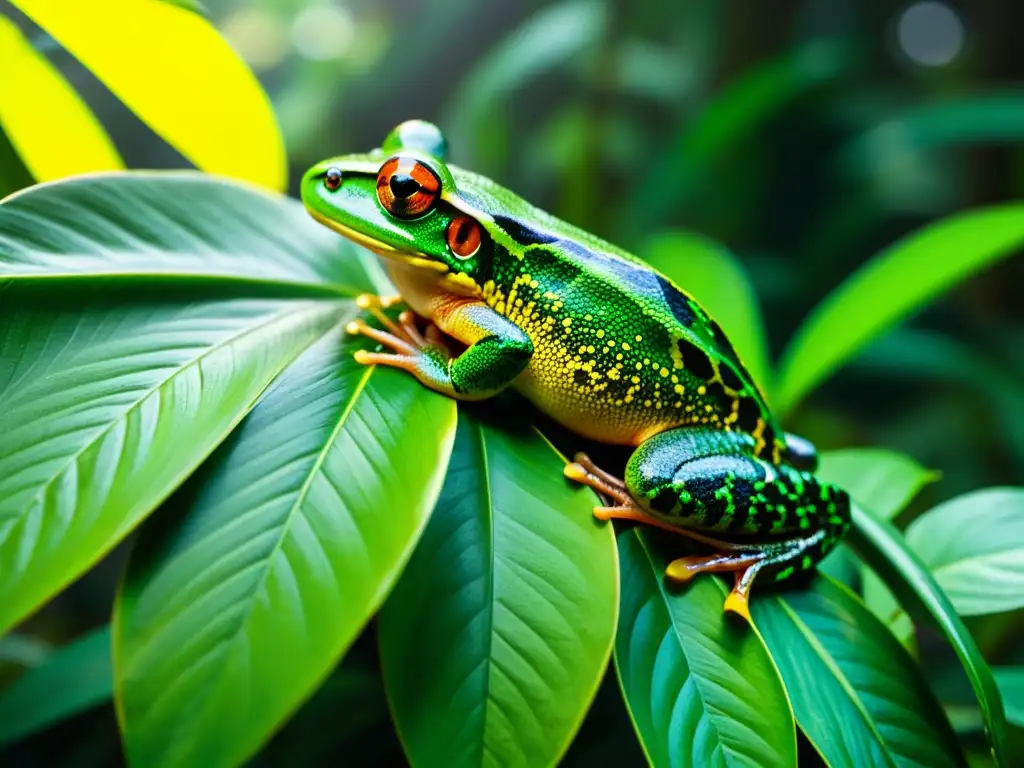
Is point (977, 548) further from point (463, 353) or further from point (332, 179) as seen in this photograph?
point (332, 179)

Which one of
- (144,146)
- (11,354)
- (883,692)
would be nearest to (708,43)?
(144,146)

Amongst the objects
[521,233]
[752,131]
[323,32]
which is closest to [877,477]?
[521,233]

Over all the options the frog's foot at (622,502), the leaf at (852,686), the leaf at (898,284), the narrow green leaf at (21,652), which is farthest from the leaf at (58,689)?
the leaf at (898,284)

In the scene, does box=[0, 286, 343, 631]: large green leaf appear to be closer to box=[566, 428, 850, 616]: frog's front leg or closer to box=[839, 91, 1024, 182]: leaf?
box=[566, 428, 850, 616]: frog's front leg

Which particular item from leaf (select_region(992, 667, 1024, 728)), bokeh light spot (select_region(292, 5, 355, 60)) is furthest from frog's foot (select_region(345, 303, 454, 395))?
bokeh light spot (select_region(292, 5, 355, 60))

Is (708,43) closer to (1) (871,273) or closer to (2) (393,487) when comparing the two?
(1) (871,273)

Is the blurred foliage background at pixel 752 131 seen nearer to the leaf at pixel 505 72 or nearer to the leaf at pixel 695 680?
A: the leaf at pixel 505 72
